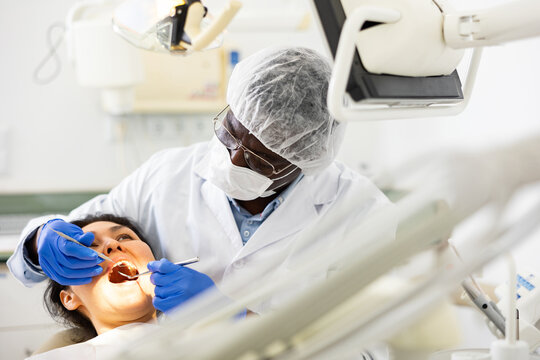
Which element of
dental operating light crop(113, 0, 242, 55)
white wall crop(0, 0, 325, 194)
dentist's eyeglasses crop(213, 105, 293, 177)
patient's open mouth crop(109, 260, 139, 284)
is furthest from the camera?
white wall crop(0, 0, 325, 194)

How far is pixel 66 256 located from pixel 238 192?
1.60ft

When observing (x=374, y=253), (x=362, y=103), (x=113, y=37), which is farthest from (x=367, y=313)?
(x=113, y=37)

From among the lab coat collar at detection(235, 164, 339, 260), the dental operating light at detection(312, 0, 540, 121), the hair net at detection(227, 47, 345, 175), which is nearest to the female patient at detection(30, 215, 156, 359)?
the lab coat collar at detection(235, 164, 339, 260)

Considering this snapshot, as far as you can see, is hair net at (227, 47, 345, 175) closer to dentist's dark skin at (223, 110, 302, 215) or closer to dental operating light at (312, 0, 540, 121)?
dentist's dark skin at (223, 110, 302, 215)

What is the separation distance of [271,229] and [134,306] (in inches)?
17.4

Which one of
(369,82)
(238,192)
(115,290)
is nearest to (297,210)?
(238,192)

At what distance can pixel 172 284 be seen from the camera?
58.0 inches

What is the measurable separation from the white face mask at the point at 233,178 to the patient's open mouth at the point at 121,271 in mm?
346

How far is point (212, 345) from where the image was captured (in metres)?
0.53

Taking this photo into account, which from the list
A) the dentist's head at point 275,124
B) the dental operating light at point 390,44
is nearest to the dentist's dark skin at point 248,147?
the dentist's head at point 275,124

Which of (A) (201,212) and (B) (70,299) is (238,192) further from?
(B) (70,299)

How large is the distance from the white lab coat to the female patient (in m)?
0.08

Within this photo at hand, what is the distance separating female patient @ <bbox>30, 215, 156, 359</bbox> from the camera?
5.39 ft

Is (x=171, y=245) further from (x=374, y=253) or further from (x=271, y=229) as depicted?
(x=374, y=253)
